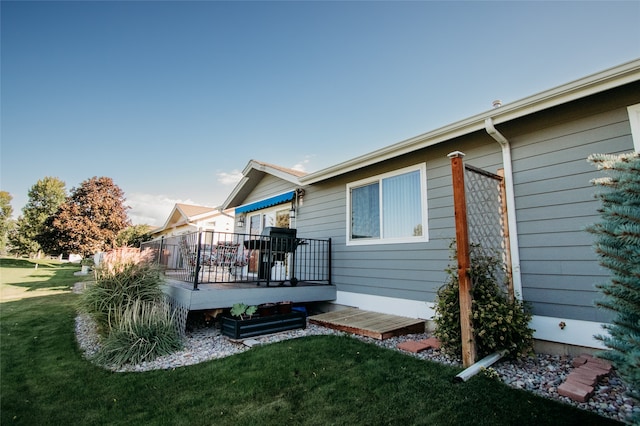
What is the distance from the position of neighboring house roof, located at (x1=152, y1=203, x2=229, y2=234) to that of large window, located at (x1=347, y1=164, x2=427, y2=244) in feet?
28.8

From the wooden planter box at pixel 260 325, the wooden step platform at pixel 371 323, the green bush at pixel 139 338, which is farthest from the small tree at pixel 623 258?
the green bush at pixel 139 338

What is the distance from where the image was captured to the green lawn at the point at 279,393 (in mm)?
2287

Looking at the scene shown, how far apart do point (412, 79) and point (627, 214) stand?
7.37 m

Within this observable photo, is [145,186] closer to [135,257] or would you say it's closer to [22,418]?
[135,257]

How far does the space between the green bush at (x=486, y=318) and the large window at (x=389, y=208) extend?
1.62 meters

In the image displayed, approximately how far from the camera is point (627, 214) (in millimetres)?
1452

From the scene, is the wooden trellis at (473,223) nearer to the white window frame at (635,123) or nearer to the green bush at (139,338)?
the white window frame at (635,123)

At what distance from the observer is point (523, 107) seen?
12.3ft

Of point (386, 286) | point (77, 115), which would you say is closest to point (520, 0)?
point (386, 286)

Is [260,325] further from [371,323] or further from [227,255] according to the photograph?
[227,255]

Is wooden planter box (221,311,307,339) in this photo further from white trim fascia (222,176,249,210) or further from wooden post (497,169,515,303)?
white trim fascia (222,176,249,210)

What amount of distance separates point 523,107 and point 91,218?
2359 centimetres

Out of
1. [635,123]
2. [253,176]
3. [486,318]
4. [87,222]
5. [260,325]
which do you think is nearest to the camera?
[486,318]

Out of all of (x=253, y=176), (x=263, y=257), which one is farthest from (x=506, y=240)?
(x=253, y=176)
